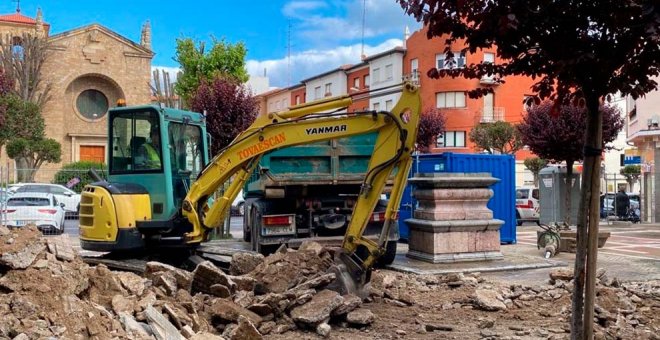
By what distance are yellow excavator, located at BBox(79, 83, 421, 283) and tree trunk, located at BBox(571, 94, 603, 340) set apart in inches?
136

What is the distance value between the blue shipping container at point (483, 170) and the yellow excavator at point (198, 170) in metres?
4.44

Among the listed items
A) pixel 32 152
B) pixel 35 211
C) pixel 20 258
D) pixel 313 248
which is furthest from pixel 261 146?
pixel 32 152

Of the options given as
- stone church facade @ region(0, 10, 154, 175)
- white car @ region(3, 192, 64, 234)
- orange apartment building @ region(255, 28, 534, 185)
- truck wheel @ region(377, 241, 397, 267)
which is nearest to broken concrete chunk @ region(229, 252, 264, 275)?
truck wheel @ region(377, 241, 397, 267)

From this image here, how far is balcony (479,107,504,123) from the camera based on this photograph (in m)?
45.2

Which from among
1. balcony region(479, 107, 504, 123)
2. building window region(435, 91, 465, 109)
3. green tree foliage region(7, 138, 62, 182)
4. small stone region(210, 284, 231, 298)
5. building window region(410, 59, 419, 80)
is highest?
building window region(410, 59, 419, 80)

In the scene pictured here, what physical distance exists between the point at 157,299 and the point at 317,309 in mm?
1731

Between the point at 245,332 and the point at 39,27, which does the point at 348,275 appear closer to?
the point at 245,332

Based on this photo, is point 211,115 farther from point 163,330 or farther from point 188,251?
point 163,330

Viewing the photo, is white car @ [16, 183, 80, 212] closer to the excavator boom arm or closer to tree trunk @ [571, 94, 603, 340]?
the excavator boom arm

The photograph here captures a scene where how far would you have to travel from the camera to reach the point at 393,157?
8070 millimetres

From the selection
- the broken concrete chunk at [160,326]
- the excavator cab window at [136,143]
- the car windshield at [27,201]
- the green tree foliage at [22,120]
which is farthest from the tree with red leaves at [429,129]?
the broken concrete chunk at [160,326]

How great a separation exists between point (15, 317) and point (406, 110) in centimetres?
500

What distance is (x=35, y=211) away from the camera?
18.3m

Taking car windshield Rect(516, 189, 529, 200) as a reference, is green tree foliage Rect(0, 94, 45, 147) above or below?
above
